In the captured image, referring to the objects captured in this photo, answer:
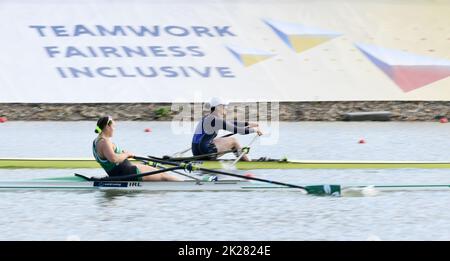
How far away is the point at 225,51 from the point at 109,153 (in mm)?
10733

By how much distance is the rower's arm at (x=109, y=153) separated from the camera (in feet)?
52.6

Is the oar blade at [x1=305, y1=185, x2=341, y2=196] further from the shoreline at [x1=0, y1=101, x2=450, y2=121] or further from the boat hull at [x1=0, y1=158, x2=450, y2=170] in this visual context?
the shoreline at [x1=0, y1=101, x2=450, y2=121]

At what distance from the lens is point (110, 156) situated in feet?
52.7

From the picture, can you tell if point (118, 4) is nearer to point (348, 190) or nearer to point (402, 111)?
point (402, 111)

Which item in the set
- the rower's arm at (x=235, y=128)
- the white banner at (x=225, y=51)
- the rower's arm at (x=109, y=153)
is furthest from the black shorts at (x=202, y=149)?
the white banner at (x=225, y=51)

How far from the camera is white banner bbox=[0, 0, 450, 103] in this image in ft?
86.3

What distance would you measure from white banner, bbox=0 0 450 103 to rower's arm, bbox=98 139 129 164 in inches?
398

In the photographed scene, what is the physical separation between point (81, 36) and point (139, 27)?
4.55 ft

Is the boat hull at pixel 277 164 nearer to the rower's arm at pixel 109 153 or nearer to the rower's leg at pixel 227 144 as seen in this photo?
the rower's leg at pixel 227 144

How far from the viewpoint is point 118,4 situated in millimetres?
26953

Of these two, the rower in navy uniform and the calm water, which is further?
the rower in navy uniform

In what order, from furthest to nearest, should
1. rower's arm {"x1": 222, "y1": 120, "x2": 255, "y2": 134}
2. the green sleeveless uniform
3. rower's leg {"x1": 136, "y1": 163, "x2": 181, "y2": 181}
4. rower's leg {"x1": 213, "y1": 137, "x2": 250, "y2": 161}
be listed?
rower's leg {"x1": 213, "y1": 137, "x2": 250, "y2": 161}
rower's arm {"x1": 222, "y1": 120, "x2": 255, "y2": 134}
rower's leg {"x1": 136, "y1": 163, "x2": 181, "y2": 181}
the green sleeveless uniform

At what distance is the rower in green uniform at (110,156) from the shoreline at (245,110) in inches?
402

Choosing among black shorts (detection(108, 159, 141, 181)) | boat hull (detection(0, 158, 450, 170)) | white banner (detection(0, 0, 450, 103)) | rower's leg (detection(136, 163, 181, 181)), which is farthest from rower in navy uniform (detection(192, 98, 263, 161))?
white banner (detection(0, 0, 450, 103))
